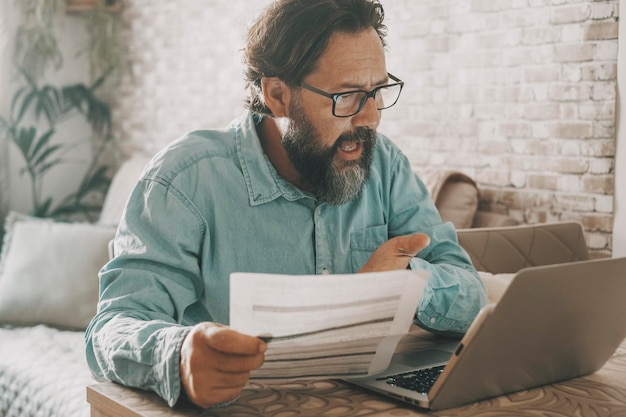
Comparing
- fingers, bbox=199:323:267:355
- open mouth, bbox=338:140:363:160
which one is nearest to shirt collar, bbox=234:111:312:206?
open mouth, bbox=338:140:363:160

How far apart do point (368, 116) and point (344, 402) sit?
63 centimetres

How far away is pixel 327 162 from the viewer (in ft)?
5.14

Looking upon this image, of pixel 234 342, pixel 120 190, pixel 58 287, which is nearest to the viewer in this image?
pixel 234 342

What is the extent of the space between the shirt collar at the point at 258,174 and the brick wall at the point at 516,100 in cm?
99

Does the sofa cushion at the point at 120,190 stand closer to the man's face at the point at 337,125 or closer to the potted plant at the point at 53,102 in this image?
the potted plant at the point at 53,102

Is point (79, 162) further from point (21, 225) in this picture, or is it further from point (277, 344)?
point (277, 344)

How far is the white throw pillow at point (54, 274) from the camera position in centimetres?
310

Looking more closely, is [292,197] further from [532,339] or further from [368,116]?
[532,339]

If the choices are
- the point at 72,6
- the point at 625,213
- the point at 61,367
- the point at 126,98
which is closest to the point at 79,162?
the point at 126,98

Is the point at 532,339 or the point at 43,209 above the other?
the point at 532,339

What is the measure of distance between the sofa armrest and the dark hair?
3.06ft

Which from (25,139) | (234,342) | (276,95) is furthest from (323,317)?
(25,139)

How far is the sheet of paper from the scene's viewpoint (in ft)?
3.13

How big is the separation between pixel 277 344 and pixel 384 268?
0.36m
